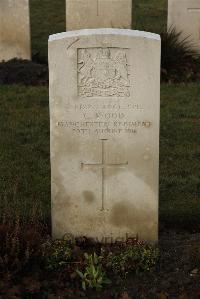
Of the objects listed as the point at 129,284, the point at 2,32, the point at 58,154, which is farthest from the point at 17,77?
the point at 129,284

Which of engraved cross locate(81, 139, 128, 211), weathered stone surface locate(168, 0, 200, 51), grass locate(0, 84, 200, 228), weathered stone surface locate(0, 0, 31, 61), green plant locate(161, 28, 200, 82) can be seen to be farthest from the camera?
weathered stone surface locate(168, 0, 200, 51)

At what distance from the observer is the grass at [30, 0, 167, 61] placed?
13568 millimetres

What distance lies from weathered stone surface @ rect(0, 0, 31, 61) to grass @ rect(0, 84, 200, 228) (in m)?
1.73

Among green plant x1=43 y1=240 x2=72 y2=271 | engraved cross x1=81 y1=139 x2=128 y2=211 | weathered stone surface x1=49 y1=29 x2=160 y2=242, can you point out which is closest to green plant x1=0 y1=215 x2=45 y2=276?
green plant x1=43 y1=240 x2=72 y2=271

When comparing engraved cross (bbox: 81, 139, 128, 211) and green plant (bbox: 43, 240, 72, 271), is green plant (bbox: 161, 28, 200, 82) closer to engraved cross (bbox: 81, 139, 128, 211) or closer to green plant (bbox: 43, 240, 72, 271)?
engraved cross (bbox: 81, 139, 128, 211)

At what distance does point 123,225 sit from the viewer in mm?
5148

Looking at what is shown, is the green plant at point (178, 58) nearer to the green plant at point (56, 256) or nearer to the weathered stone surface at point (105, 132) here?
the weathered stone surface at point (105, 132)

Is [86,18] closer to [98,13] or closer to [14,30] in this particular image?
[98,13]

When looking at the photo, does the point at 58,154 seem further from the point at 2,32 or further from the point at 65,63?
the point at 2,32

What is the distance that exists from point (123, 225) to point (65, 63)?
1.34 meters

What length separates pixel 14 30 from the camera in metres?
11.5

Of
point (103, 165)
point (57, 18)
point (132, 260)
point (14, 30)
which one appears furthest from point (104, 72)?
point (57, 18)

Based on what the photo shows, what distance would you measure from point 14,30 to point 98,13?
1552mm

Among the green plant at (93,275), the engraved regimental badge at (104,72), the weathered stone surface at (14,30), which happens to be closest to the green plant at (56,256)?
the green plant at (93,275)
